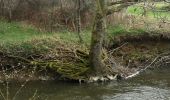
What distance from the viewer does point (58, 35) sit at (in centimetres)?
2466

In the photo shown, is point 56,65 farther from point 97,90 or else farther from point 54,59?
point 97,90

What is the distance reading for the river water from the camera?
19094 mm

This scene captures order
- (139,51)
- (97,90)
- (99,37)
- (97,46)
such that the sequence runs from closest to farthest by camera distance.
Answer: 1. (97,90)
2. (99,37)
3. (97,46)
4. (139,51)

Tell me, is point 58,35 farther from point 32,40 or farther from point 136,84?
point 136,84

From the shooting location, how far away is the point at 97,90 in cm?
2033

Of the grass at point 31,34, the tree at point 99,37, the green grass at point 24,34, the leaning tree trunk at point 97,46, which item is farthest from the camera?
the green grass at point 24,34

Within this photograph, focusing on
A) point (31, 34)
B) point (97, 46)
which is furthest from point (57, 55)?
point (31, 34)

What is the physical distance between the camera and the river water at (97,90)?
19.1 meters

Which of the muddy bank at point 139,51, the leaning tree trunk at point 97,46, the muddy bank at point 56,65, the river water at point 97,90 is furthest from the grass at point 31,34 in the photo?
the river water at point 97,90

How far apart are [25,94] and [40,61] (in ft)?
8.92

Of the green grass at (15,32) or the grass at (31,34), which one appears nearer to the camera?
the grass at (31,34)

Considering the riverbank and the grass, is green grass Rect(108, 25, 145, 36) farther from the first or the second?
the riverbank

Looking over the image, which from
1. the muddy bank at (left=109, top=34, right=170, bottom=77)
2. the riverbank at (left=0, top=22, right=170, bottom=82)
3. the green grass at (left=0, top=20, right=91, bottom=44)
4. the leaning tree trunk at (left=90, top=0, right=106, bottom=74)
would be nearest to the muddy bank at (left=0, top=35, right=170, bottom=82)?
the riverbank at (left=0, top=22, right=170, bottom=82)

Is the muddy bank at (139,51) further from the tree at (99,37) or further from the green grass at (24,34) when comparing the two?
the green grass at (24,34)
